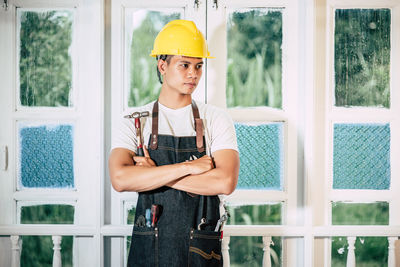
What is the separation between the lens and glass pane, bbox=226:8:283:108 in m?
2.57

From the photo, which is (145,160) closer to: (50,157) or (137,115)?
(137,115)

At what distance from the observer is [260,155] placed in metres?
2.60

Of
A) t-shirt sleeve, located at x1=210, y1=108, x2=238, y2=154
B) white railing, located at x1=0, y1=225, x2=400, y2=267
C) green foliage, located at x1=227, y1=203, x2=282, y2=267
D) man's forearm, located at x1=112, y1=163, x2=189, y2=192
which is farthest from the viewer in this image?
green foliage, located at x1=227, y1=203, x2=282, y2=267

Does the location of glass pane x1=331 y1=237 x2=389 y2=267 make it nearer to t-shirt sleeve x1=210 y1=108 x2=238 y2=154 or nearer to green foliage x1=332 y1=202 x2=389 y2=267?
green foliage x1=332 y1=202 x2=389 y2=267

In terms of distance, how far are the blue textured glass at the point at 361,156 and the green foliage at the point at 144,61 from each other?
124cm

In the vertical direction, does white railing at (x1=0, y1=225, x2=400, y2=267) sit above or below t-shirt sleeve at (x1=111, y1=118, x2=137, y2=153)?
below

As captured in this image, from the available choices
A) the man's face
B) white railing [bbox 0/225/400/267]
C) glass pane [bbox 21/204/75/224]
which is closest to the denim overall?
the man's face

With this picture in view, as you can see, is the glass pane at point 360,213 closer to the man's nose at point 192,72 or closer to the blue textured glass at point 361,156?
the blue textured glass at point 361,156

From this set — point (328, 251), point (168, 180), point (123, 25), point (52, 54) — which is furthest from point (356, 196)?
point (52, 54)

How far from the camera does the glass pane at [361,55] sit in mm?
2570

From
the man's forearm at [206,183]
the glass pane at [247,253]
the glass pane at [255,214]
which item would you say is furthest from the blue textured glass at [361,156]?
the man's forearm at [206,183]

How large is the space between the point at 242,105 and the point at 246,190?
1.82 feet

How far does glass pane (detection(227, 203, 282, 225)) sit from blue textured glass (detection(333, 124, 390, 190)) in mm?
425

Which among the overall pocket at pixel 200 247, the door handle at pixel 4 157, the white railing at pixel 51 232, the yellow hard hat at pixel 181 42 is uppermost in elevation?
the yellow hard hat at pixel 181 42
